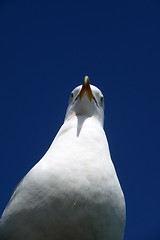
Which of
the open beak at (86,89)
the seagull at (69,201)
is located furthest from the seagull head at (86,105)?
the seagull at (69,201)

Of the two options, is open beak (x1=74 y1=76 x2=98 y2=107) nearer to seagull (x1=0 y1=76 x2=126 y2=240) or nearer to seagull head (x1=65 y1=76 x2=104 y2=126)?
seagull head (x1=65 y1=76 x2=104 y2=126)

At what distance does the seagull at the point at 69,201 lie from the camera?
315 cm

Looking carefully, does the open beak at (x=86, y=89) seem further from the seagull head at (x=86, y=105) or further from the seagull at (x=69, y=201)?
the seagull at (x=69, y=201)

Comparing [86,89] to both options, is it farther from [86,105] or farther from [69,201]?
[69,201]

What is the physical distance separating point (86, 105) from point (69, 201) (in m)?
2.21

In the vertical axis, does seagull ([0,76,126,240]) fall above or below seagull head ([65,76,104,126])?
below

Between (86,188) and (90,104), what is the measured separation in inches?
81.5

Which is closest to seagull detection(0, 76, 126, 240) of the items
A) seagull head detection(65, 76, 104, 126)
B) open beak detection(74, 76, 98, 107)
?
seagull head detection(65, 76, 104, 126)

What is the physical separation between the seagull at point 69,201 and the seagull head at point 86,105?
1.27 m

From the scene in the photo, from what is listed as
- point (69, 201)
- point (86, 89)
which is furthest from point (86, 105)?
point (69, 201)

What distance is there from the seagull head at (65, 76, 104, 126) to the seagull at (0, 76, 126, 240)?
1.27 metres

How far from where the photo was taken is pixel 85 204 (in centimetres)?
323

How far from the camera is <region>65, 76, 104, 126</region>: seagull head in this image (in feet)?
16.8

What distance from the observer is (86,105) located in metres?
5.11
